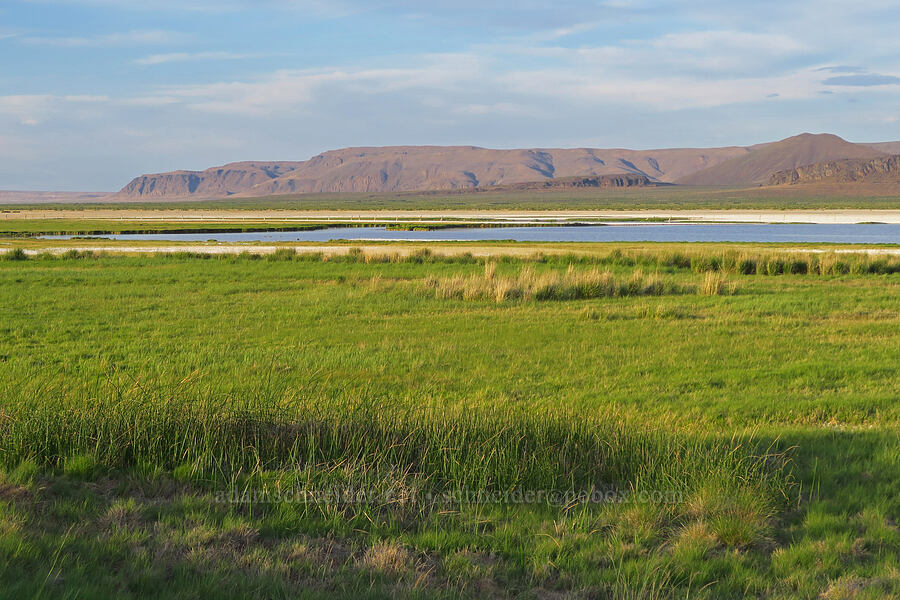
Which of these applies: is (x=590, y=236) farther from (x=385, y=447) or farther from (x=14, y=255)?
(x=385, y=447)

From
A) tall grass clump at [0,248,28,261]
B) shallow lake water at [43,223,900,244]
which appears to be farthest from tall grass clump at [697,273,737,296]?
tall grass clump at [0,248,28,261]

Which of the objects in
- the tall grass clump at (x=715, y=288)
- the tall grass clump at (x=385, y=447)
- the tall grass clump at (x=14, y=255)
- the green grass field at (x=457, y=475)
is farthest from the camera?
the tall grass clump at (x=14, y=255)

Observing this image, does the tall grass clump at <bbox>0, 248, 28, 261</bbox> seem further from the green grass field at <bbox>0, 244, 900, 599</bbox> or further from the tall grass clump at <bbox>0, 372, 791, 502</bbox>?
the tall grass clump at <bbox>0, 372, 791, 502</bbox>

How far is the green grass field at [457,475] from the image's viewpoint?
16.4 feet

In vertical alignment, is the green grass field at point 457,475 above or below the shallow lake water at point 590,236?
below

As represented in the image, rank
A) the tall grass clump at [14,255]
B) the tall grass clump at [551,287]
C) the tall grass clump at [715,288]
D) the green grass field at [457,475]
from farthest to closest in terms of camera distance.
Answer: the tall grass clump at [14,255] → the tall grass clump at [715,288] → the tall grass clump at [551,287] → the green grass field at [457,475]

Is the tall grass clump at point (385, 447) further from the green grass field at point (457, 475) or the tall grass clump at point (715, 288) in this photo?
the tall grass clump at point (715, 288)

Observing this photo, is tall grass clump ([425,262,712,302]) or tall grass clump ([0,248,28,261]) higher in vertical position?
tall grass clump ([0,248,28,261])

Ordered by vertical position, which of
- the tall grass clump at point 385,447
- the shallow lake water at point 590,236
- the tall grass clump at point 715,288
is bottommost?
the tall grass clump at point 715,288

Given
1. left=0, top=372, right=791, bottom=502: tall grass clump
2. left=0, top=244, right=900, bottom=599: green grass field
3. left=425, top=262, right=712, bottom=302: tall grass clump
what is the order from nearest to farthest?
left=0, top=244, right=900, bottom=599: green grass field, left=0, top=372, right=791, bottom=502: tall grass clump, left=425, top=262, right=712, bottom=302: tall grass clump

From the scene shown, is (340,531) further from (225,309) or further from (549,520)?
(225,309)

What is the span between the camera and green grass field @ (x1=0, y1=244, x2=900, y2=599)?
501cm

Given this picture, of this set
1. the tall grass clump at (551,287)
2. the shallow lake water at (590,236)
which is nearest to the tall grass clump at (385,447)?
the tall grass clump at (551,287)

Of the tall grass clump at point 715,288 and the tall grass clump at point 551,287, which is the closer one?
the tall grass clump at point 551,287
